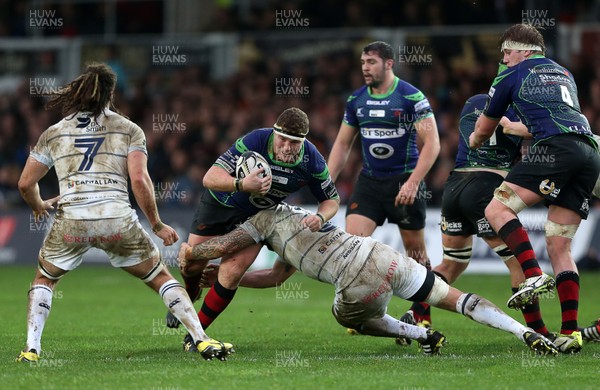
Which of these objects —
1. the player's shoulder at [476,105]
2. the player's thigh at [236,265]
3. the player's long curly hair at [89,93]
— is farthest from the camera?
the player's shoulder at [476,105]

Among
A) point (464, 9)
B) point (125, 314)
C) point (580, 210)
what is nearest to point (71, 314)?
point (125, 314)

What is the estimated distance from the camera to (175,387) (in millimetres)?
6746

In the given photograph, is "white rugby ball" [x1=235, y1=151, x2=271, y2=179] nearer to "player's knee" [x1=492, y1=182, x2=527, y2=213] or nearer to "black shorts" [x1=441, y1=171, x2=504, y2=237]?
"player's knee" [x1=492, y1=182, x2=527, y2=213]

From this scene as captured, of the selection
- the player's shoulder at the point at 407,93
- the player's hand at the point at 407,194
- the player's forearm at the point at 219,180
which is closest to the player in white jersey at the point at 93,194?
the player's forearm at the point at 219,180

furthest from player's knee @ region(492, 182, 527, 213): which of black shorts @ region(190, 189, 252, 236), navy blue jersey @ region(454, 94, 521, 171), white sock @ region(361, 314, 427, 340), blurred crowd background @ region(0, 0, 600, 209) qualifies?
blurred crowd background @ region(0, 0, 600, 209)

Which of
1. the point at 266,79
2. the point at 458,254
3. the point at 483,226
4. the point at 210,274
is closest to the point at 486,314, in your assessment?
the point at 483,226

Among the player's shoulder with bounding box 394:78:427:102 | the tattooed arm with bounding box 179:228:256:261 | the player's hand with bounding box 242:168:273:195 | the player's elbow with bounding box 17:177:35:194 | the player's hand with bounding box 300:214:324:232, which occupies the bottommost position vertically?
the tattooed arm with bounding box 179:228:256:261

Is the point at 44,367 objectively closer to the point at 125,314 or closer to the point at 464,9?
the point at 125,314

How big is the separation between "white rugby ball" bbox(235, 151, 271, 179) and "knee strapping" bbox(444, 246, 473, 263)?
227cm

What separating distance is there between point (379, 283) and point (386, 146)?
9.20 ft

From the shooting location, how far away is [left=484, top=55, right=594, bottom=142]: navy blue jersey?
27.5ft

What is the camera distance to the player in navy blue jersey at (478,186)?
9.27 meters

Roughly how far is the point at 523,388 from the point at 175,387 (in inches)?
87.7

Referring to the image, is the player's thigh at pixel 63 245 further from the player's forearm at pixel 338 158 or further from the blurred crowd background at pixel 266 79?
the blurred crowd background at pixel 266 79
